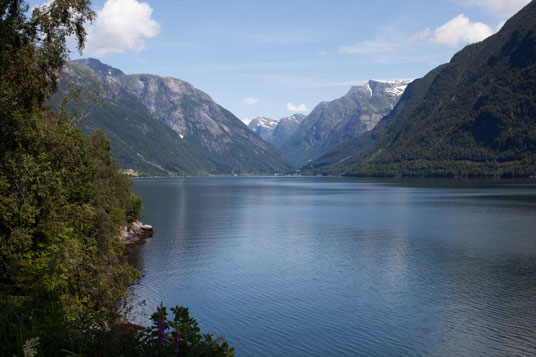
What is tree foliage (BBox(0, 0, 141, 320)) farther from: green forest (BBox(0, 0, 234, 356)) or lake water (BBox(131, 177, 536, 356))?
lake water (BBox(131, 177, 536, 356))

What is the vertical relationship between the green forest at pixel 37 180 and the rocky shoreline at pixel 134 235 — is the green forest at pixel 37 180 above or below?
above

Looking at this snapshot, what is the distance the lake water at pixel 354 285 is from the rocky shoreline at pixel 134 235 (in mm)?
2596

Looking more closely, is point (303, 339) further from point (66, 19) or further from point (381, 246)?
point (381, 246)

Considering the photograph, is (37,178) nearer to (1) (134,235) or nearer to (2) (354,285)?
Result: (2) (354,285)

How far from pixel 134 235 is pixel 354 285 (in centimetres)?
5102

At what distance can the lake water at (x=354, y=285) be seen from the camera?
3784 centimetres

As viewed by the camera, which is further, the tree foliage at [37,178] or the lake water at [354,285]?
the lake water at [354,285]

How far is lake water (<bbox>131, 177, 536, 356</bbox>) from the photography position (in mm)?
37844

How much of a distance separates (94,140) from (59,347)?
7515cm

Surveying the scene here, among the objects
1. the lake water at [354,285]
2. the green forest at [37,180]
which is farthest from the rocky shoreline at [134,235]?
the green forest at [37,180]

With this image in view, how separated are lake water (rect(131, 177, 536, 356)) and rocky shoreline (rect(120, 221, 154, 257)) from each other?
8.52 ft

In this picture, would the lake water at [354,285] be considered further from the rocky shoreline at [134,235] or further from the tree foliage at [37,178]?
the tree foliage at [37,178]

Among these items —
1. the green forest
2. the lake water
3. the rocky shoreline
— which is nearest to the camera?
the green forest

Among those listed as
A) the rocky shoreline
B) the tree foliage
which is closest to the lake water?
the rocky shoreline
